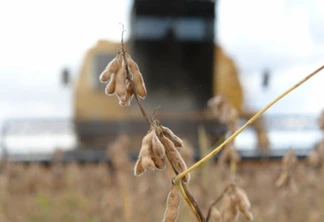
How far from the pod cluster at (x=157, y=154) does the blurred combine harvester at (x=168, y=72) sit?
12059 mm

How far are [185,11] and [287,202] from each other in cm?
938

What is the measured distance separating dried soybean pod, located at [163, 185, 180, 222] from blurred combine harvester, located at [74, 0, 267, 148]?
476 inches

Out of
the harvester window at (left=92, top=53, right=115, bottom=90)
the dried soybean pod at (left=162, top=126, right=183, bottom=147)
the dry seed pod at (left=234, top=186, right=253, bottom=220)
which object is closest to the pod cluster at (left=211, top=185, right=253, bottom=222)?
the dry seed pod at (left=234, top=186, right=253, bottom=220)

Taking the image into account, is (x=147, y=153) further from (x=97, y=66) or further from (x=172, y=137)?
(x=97, y=66)

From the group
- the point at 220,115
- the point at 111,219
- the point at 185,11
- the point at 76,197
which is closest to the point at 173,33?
the point at 185,11

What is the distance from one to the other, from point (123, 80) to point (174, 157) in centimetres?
9

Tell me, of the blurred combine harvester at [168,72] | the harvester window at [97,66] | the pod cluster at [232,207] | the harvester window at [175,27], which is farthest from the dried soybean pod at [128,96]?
the harvester window at [175,27]

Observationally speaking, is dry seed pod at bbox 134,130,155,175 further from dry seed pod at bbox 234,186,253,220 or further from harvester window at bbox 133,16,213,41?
harvester window at bbox 133,16,213,41

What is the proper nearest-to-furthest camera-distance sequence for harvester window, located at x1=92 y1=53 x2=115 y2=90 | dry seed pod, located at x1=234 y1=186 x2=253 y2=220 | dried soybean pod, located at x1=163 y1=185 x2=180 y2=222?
dried soybean pod, located at x1=163 y1=185 x2=180 y2=222 → dry seed pod, located at x1=234 y1=186 x2=253 y2=220 → harvester window, located at x1=92 y1=53 x2=115 y2=90

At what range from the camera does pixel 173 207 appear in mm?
640

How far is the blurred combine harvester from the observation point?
43.9 ft

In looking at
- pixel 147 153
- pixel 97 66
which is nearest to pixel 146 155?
pixel 147 153

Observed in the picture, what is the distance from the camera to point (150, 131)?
675 mm

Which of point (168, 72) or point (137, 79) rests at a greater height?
point (137, 79)
